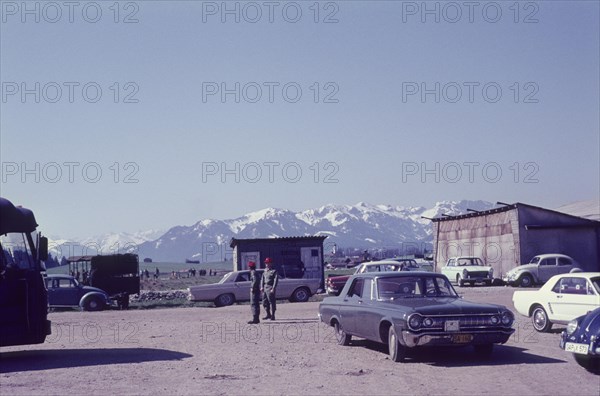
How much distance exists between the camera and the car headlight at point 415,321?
37.6ft

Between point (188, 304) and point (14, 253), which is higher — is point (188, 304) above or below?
below

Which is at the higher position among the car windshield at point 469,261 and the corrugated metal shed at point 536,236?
the corrugated metal shed at point 536,236

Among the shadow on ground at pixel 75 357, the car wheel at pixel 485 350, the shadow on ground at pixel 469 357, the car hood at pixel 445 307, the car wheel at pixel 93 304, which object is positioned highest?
the car hood at pixel 445 307

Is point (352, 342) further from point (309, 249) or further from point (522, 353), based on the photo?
point (309, 249)

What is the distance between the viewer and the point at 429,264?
56.6m

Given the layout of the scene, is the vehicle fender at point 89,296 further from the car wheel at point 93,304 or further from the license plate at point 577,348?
the license plate at point 577,348

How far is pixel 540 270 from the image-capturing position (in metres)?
38.2

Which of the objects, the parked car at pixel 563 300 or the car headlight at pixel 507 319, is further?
the parked car at pixel 563 300

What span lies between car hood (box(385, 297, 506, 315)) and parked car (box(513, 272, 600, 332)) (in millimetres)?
3645

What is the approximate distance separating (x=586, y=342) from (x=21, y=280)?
918 cm

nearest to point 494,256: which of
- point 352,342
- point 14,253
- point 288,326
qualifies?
point 288,326

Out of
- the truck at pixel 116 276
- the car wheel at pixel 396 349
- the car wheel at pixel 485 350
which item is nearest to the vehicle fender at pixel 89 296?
the truck at pixel 116 276

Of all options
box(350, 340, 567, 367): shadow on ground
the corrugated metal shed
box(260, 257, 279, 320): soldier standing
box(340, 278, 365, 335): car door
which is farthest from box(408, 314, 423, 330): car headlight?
the corrugated metal shed

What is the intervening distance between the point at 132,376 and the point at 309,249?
29847mm
